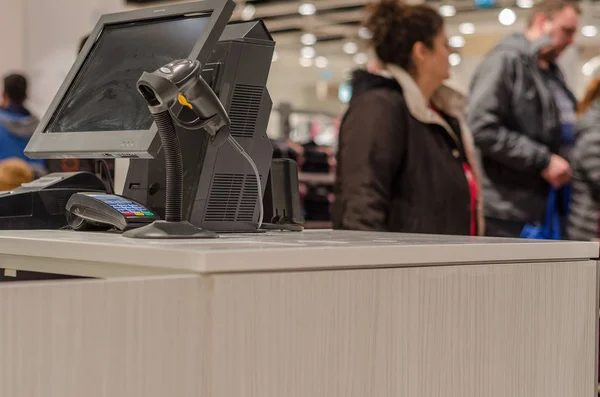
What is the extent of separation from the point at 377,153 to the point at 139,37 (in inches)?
38.8

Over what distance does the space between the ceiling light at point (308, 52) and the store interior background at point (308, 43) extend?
10 millimetres

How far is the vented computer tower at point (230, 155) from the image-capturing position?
5.83ft

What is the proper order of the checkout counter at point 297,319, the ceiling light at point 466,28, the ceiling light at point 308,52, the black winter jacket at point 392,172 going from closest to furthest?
the checkout counter at point 297,319
the black winter jacket at point 392,172
the ceiling light at point 466,28
the ceiling light at point 308,52

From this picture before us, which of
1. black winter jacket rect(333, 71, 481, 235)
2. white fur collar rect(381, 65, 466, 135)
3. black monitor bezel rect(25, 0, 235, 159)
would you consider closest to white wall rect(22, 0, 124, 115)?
white fur collar rect(381, 65, 466, 135)

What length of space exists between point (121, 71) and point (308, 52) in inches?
609

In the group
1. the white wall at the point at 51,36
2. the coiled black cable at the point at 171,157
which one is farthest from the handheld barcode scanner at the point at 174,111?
the white wall at the point at 51,36

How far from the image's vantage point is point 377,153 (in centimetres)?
272

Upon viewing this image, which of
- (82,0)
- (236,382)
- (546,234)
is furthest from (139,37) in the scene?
(82,0)

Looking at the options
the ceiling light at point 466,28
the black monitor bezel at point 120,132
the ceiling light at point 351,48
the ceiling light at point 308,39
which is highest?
the ceiling light at point 308,39

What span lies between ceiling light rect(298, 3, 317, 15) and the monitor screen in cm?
1140

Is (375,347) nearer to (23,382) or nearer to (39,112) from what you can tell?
(23,382)

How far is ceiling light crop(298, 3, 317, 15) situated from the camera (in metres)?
13.2

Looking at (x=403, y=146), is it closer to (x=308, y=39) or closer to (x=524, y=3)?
(x=524, y=3)

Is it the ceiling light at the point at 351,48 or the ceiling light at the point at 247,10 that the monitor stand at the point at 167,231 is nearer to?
the ceiling light at the point at 247,10
